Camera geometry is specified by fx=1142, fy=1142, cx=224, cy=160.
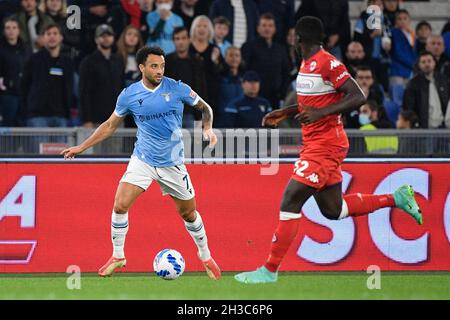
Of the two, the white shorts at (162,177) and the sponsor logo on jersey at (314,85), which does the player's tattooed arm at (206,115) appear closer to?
the white shorts at (162,177)

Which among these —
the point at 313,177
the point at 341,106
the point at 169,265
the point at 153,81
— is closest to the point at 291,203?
the point at 313,177

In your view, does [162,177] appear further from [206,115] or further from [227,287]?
[227,287]

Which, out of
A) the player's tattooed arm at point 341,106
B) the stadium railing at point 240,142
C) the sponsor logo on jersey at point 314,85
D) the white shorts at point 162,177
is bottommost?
the white shorts at point 162,177

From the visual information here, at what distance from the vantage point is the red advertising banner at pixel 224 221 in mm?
12805

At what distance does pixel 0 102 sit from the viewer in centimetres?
1638

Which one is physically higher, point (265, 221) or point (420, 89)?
point (420, 89)

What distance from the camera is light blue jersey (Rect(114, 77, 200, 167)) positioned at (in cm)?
1167

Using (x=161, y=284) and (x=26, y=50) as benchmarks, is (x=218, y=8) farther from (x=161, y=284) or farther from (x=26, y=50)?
(x=161, y=284)

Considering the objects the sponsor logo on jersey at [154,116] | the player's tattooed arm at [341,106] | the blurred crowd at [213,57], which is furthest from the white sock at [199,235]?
the blurred crowd at [213,57]

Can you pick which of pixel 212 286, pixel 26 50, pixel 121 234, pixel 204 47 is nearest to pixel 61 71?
pixel 26 50

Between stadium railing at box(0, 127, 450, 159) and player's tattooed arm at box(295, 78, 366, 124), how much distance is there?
2.99m

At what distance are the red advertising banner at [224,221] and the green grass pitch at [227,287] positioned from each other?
26 cm

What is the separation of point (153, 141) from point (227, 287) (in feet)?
5.81

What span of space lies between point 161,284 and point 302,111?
2355mm
